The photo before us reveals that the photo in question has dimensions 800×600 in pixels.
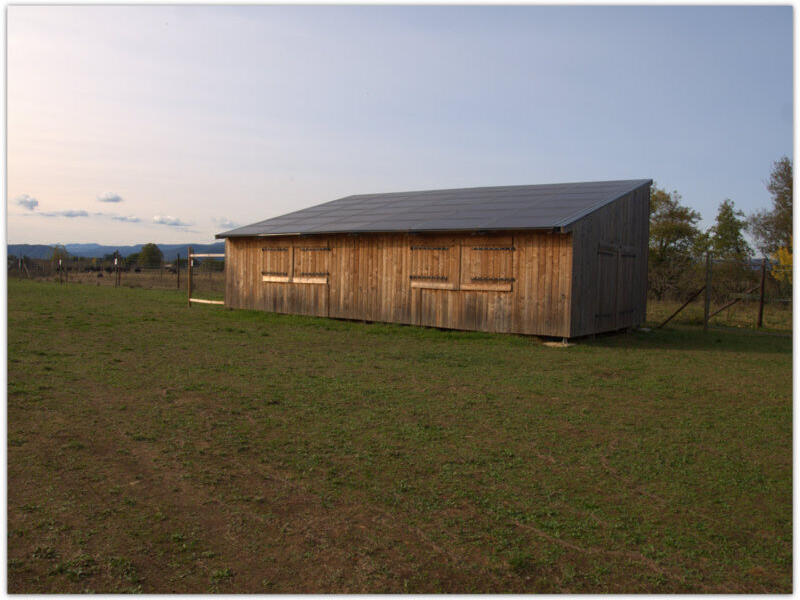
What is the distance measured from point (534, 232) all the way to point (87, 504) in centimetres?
1131

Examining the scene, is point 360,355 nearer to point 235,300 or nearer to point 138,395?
point 138,395

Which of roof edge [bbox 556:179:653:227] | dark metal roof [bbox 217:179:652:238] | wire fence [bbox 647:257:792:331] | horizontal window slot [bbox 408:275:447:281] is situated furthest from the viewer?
wire fence [bbox 647:257:792:331]

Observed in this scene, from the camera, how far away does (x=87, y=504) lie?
406 cm

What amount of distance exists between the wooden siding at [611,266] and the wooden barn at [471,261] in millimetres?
30

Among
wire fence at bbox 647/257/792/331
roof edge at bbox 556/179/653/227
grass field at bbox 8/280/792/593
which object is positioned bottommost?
grass field at bbox 8/280/792/593

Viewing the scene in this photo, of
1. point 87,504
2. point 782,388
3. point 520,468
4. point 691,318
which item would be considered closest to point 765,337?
point 691,318

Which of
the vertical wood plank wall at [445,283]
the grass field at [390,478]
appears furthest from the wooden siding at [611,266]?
the grass field at [390,478]

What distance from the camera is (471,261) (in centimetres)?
1483

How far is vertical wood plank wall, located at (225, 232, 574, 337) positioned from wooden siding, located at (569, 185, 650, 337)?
535mm

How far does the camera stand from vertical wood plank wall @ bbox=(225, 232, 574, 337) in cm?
1374

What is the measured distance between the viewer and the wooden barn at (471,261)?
13.8 metres

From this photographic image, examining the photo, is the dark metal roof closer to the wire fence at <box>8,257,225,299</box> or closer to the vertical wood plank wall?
the vertical wood plank wall

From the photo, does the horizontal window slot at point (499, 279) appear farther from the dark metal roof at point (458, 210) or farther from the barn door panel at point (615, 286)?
the barn door panel at point (615, 286)

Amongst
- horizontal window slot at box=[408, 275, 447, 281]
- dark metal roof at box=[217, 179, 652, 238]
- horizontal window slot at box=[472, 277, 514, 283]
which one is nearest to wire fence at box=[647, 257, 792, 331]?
dark metal roof at box=[217, 179, 652, 238]
